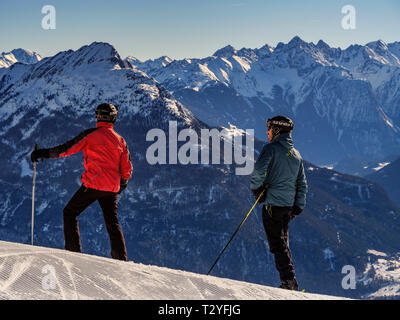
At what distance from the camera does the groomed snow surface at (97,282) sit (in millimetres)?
7398

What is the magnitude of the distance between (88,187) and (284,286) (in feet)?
16.9

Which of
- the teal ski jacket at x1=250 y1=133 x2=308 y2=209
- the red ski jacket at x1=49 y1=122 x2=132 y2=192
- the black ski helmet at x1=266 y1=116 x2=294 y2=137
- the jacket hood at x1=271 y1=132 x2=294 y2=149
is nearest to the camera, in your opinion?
the red ski jacket at x1=49 y1=122 x2=132 y2=192

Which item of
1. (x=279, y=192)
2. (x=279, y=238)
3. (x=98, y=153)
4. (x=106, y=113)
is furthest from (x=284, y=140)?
(x=98, y=153)

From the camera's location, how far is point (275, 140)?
12211 millimetres

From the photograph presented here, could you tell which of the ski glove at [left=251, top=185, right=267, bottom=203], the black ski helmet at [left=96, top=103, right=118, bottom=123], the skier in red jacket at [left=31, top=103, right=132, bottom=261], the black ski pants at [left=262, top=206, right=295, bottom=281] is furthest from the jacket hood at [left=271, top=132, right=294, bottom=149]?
the black ski helmet at [left=96, top=103, right=118, bottom=123]

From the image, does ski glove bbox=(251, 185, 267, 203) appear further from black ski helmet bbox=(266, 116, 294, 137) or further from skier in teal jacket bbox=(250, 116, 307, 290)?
black ski helmet bbox=(266, 116, 294, 137)

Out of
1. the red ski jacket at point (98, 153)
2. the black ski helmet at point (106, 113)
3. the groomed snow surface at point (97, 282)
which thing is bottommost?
the groomed snow surface at point (97, 282)

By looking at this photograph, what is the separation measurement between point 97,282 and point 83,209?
416cm

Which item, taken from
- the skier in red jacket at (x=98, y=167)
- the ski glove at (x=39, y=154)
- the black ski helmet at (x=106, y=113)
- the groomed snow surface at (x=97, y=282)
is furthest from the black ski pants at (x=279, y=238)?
the ski glove at (x=39, y=154)

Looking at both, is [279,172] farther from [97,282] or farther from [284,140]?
[97,282]

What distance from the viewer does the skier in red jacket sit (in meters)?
11.8

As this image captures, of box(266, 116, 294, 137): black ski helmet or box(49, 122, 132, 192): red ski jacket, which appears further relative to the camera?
box(266, 116, 294, 137): black ski helmet

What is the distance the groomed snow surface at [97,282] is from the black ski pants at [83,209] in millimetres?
2025

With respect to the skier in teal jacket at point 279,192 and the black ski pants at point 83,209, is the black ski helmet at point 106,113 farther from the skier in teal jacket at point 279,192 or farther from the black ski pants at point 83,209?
the skier in teal jacket at point 279,192
